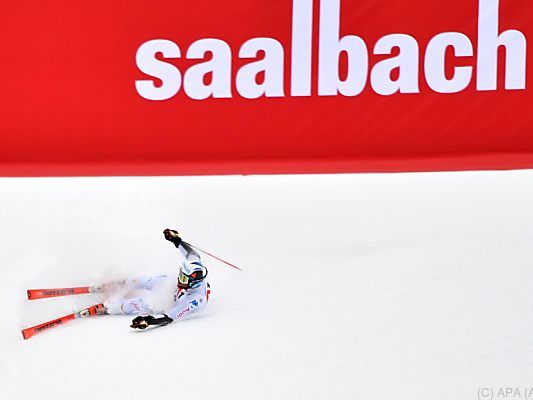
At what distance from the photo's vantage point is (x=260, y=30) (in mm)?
6246

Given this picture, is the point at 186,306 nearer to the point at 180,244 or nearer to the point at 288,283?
the point at 180,244

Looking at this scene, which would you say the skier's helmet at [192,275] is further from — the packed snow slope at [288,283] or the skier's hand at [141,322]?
the skier's hand at [141,322]

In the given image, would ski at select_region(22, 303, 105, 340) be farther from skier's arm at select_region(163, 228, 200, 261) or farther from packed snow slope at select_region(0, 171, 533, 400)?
skier's arm at select_region(163, 228, 200, 261)

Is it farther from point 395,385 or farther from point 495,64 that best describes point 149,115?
point 395,385

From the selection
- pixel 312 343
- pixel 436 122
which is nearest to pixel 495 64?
pixel 436 122

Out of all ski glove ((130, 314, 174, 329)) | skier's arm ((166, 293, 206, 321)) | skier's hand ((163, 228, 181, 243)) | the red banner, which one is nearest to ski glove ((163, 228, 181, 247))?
skier's hand ((163, 228, 181, 243))

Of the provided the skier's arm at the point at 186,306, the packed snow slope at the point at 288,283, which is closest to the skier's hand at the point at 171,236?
the packed snow slope at the point at 288,283

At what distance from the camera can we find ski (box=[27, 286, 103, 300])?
5121 millimetres

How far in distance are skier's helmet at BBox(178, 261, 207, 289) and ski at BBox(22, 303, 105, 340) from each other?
0.44 meters

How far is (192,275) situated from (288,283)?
20.0 inches

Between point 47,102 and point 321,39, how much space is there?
1.79 meters

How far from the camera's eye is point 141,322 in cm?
484

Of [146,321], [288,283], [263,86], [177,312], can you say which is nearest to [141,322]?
[146,321]

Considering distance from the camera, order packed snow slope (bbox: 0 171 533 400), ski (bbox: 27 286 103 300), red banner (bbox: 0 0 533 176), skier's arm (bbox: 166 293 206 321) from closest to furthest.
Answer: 1. packed snow slope (bbox: 0 171 533 400)
2. skier's arm (bbox: 166 293 206 321)
3. ski (bbox: 27 286 103 300)
4. red banner (bbox: 0 0 533 176)
